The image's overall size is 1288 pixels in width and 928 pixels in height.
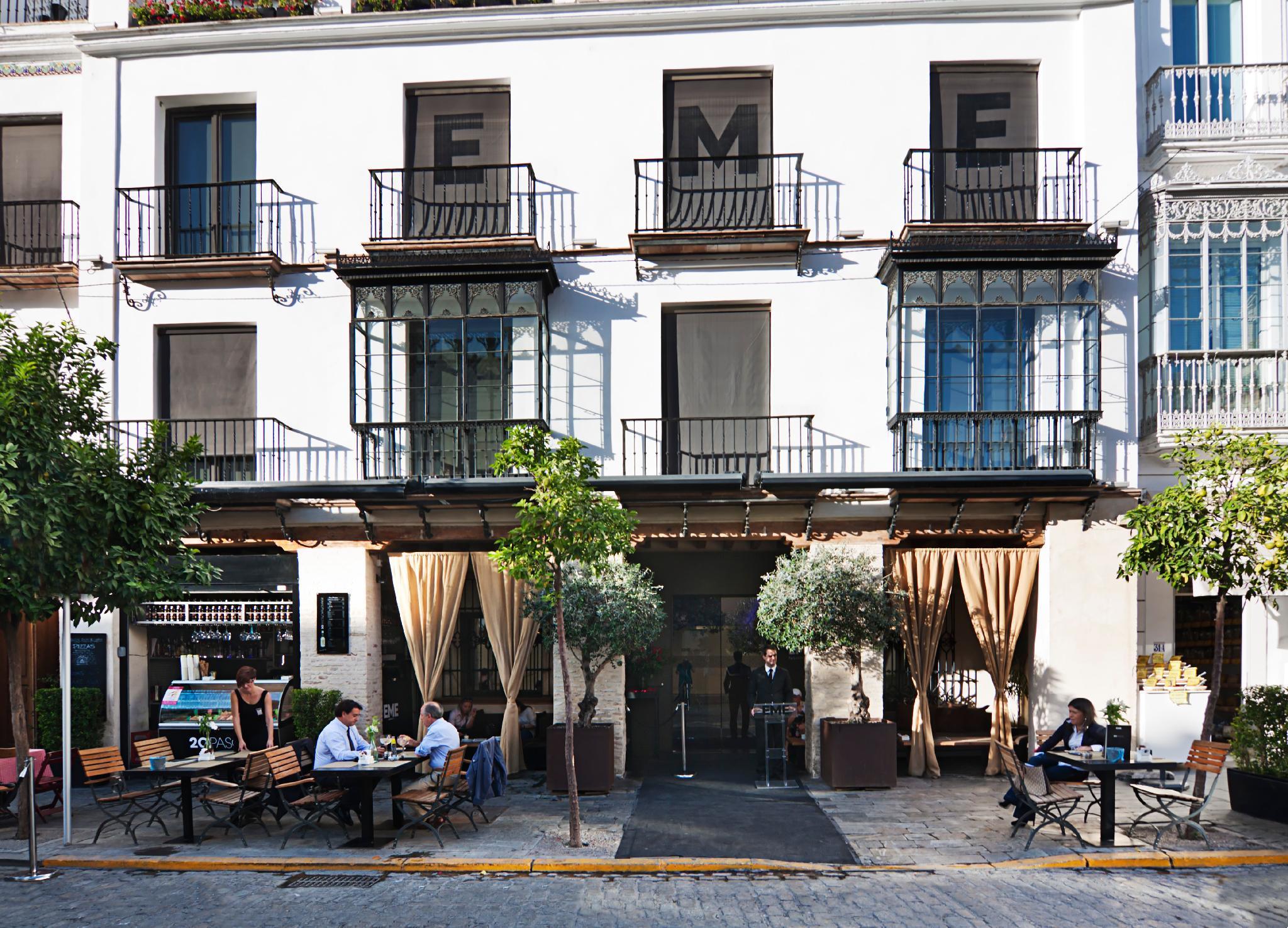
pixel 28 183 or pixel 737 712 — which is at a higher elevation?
pixel 28 183

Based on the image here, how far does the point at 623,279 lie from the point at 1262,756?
10.5 m

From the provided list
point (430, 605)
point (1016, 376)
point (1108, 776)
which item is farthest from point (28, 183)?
point (1108, 776)

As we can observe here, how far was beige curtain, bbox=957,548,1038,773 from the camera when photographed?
15180mm

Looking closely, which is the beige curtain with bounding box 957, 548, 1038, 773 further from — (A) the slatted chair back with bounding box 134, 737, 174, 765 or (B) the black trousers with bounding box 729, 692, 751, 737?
(A) the slatted chair back with bounding box 134, 737, 174, 765

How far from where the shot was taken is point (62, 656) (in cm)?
1108

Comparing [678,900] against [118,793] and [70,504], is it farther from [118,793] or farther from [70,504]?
[118,793]

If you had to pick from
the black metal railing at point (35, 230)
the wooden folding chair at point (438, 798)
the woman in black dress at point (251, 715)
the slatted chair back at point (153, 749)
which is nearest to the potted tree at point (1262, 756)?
the wooden folding chair at point (438, 798)

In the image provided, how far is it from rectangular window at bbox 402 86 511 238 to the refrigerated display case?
24.3 ft

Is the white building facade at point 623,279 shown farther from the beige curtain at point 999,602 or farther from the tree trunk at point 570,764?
the tree trunk at point 570,764

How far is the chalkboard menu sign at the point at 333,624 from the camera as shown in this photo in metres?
15.8

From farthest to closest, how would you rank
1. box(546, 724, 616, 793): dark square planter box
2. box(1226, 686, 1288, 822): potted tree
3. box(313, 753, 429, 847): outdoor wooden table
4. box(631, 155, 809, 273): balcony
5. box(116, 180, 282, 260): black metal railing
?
box(116, 180, 282, 260): black metal railing → box(631, 155, 809, 273): balcony → box(546, 724, 616, 793): dark square planter box → box(1226, 686, 1288, 822): potted tree → box(313, 753, 429, 847): outdoor wooden table

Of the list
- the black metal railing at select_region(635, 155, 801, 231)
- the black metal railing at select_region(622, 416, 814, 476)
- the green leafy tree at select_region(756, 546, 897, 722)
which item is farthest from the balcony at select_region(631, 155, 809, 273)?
the green leafy tree at select_region(756, 546, 897, 722)

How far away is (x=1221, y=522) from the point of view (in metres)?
11.4

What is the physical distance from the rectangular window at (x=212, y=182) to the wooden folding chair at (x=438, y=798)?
9377 millimetres
